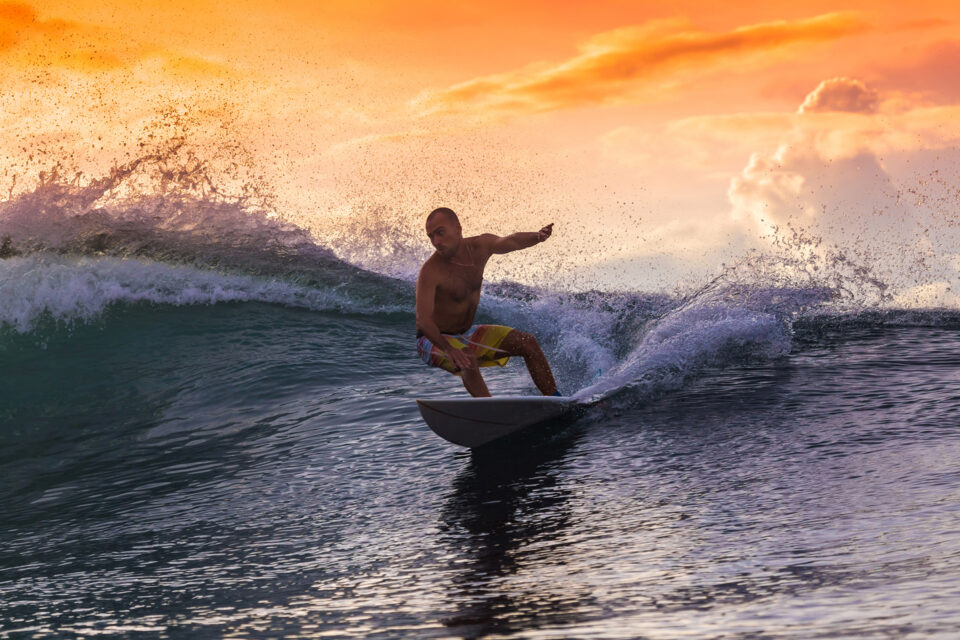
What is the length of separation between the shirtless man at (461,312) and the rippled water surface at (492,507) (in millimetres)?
538

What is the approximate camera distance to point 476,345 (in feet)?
20.9

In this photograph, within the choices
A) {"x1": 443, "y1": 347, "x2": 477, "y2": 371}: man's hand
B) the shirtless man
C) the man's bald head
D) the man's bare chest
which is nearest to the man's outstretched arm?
the shirtless man

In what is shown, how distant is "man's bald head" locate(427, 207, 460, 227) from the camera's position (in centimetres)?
612

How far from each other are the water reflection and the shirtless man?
1.79ft

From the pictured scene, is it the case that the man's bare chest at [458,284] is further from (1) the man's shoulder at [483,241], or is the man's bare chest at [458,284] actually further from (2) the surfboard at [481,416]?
(2) the surfboard at [481,416]

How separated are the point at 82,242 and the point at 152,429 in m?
6.87

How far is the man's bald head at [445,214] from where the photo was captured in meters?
6.12

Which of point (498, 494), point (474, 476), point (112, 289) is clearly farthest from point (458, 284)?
point (112, 289)

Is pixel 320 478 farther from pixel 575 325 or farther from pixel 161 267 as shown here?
pixel 161 267

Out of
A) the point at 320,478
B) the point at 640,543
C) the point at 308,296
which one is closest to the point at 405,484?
the point at 320,478

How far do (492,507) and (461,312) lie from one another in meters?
1.96

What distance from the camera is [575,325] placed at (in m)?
10.8

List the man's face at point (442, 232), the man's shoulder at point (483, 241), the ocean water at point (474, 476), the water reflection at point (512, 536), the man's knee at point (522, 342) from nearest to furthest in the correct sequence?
the water reflection at point (512, 536) < the ocean water at point (474, 476) < the man's face at point (442, 232) < the man's knee at point (522, 342) < the man's shoulder at point (483, 241)

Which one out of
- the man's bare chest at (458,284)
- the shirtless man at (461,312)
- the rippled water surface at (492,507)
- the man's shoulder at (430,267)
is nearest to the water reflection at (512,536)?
the rippled water surface at (492,507)
